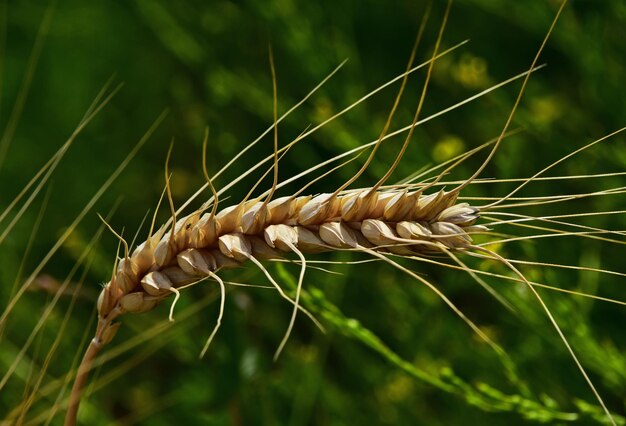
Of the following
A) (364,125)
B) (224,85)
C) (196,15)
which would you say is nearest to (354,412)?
(364,125)

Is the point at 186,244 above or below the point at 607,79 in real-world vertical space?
above

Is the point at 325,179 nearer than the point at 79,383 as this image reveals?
No

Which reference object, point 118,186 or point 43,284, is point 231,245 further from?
point 118,186

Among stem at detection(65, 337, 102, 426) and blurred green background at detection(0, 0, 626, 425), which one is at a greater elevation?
stem at detection(65, 337, 102, 426)

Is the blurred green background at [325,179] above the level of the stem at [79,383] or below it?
below

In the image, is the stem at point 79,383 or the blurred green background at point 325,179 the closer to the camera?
the stem at point 79,383

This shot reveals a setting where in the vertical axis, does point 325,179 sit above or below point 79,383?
below

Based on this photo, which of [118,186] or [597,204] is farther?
[118,186]

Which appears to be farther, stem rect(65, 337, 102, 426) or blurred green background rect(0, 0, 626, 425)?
blurred green background rect(0, 0, 626, 425)
